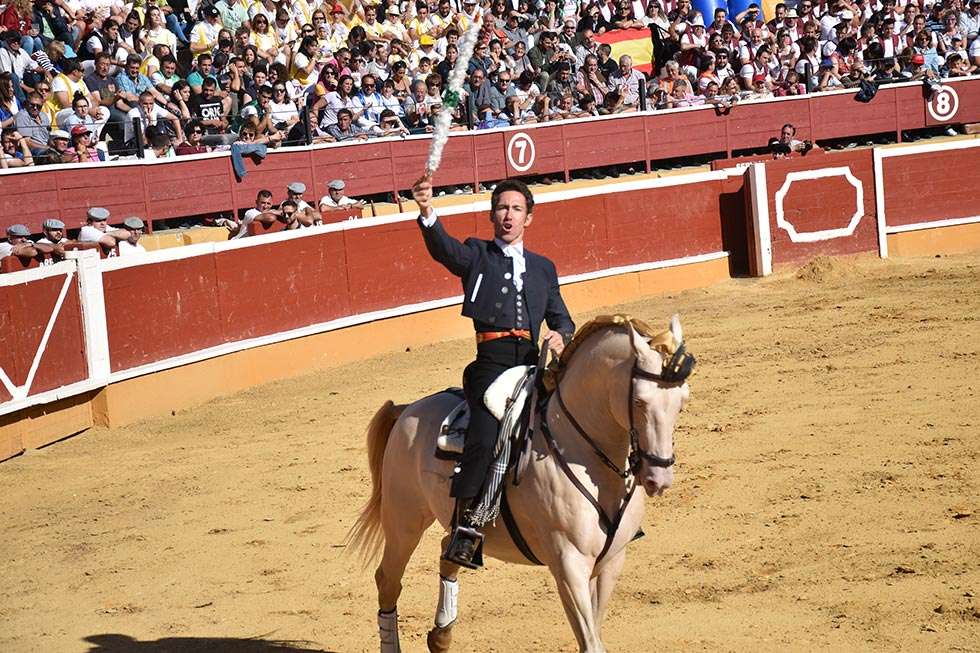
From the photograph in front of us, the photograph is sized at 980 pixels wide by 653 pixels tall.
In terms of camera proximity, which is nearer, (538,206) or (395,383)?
(395,383)

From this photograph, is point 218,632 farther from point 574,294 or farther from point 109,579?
point 574,294

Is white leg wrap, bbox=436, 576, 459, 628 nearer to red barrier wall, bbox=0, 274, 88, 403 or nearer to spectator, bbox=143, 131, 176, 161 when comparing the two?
red barrier wall, bbox=0, 274, 88, 403

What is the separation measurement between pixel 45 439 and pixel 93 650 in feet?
14.1

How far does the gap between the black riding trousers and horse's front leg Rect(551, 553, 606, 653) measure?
48 centimetres

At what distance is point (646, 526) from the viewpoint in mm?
7266

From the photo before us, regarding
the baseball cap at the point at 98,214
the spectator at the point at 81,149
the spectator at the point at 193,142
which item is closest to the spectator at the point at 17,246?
the baseball cap at the point at 98,214

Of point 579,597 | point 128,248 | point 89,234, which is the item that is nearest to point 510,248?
point 579,597

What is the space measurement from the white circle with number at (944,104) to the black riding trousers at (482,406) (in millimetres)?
17667

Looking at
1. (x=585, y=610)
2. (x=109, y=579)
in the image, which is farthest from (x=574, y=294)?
(x=585, y=610)

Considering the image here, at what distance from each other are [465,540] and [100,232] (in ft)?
28.1

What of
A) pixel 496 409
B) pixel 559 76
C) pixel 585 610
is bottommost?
pixel 585 610

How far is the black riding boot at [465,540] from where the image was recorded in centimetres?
496

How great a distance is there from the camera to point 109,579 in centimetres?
718

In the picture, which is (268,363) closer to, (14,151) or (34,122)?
(14,151)
